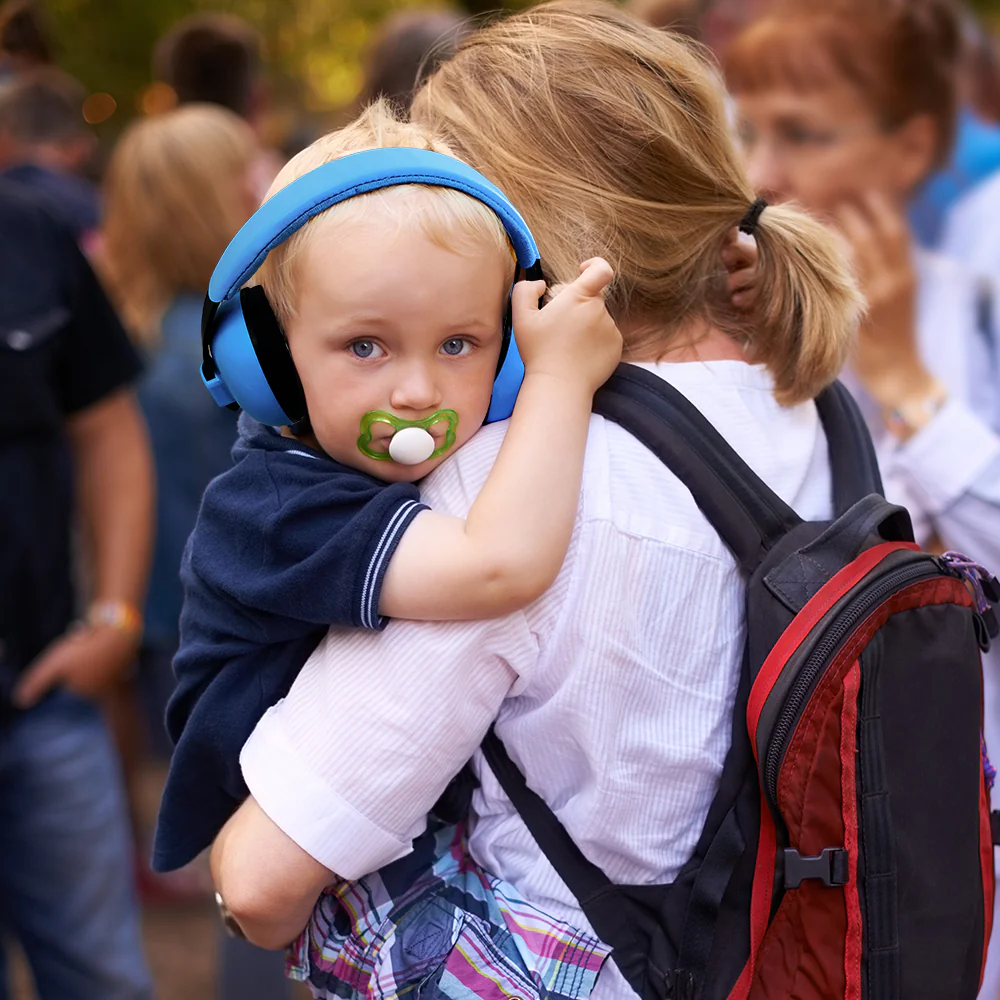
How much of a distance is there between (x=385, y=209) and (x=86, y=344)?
1.75m

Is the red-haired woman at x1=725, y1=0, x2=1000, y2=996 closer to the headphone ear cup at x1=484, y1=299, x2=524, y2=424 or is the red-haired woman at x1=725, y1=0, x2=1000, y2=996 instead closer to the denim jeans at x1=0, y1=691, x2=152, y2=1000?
the headphone ear cup at x1=484, y1=299, x2=524, y2=424

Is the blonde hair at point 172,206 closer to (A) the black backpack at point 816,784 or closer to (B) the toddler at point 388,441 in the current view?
(B) the toddler at point 388,441

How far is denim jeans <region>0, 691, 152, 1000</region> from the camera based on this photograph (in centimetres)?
275

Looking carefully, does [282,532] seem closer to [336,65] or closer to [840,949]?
[840,949]

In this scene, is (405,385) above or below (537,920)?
above

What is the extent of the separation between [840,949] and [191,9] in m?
13.3

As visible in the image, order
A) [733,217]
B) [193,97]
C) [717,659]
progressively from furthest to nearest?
[193,97]
[733,217]
[717,659]

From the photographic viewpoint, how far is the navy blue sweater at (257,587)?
4.33 ft

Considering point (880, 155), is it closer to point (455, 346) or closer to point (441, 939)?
point (455, 346)

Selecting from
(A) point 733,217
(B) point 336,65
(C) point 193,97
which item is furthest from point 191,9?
(A) point 733,217

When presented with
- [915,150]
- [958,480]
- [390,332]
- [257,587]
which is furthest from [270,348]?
[915,150]

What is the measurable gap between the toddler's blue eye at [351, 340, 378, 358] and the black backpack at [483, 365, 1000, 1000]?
279 millimetres

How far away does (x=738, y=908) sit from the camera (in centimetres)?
142

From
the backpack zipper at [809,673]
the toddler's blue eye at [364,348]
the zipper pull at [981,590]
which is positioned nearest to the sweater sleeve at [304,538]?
the toddler's blue eye at [364,348]
